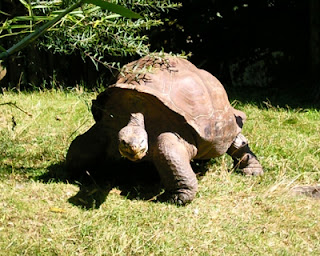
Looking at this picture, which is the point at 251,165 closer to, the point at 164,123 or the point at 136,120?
the point at 164,123

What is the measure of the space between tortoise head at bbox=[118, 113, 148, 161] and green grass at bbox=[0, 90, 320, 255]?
1.03 feet

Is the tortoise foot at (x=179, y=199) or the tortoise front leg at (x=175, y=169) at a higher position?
the tortoise front leg at (x=175, y=169)

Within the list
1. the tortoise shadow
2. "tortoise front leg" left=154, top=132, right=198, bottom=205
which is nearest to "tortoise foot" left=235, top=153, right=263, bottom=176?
the tortoise shadow

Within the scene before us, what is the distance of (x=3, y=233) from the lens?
2518mm

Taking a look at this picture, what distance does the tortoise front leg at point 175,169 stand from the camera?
9.51ft

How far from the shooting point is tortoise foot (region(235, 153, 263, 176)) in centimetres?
358

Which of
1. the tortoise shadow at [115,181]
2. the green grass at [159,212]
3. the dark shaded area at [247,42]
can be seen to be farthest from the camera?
the dark shaded area at [247,42]

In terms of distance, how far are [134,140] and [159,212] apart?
0.45m

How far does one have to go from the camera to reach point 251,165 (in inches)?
142

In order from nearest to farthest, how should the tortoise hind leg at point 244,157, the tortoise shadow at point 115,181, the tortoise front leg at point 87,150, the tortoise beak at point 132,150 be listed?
the tortoise beak at point 132,150 → the tortoise shadow at point 115,181 → the tortoise front leg at point 87,150 → the tortoise hind leg at point 244,157

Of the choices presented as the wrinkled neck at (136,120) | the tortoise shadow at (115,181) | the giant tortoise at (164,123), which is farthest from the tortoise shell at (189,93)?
the tortoise shadow at (115,181)

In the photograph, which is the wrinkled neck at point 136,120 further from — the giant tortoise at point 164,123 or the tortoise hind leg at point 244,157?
the tortoise hind leg at point 244,157

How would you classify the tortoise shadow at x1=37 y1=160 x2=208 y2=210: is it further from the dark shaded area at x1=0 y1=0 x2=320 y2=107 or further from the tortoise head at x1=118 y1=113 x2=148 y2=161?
the dark shaded area at x1=0 y1=0 x2=320 y2=107

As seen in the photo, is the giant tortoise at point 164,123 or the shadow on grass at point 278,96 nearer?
the giant tortoise at point 164,123
